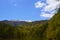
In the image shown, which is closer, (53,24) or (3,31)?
(53,24)

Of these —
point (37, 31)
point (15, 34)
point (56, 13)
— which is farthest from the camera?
point (15, 34)

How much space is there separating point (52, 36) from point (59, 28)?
11.5ft

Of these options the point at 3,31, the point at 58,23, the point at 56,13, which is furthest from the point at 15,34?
the point at 58,23

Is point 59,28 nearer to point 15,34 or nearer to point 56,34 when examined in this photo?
point 56,34

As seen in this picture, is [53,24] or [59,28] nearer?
[59,28]

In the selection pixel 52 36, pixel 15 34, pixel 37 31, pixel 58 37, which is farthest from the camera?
pixel 15 34

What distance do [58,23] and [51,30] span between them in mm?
4037

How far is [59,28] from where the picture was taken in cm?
6669

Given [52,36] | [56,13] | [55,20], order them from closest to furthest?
[52,36] → [55,20] → [56,13]

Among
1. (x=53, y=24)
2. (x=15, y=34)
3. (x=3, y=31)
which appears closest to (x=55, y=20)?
(x=53, y=24)

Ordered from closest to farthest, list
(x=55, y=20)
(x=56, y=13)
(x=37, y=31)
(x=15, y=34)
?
(x=55, y=20) → (x=56, y=13) → (x=37, y=31) → (x=15, y=34)

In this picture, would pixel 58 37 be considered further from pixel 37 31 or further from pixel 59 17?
pixel 37 31

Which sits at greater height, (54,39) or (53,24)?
(53,24)

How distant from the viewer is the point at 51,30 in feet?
232
